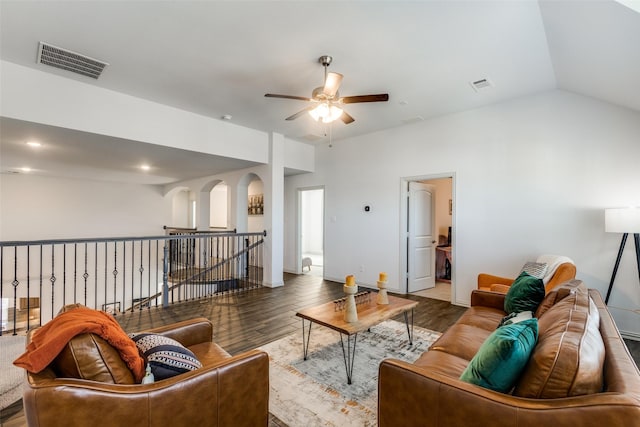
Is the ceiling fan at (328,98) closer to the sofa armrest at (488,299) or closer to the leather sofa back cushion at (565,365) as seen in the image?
the sofa armrest at (488,299)

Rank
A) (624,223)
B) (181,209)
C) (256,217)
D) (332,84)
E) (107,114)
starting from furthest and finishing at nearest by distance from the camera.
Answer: (181,209) < (256,217) < (107,114) < (624,223) < (332,84)

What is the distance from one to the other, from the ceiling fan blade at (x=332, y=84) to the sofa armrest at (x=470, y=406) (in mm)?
2371

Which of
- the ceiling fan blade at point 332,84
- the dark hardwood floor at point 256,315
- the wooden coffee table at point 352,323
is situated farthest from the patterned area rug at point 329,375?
the ceiling fan blade at point 332,84

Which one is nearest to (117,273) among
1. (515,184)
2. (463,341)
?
(463,341)

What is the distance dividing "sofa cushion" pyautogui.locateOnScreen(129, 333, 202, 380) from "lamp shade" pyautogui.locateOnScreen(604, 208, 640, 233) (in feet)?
13.1

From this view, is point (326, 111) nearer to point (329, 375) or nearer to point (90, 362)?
point (329, 375)

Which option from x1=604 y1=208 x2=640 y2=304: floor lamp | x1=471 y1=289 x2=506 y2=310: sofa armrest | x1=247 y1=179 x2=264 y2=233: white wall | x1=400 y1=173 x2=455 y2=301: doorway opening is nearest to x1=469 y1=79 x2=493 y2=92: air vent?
x1=400 y1=173 x2=455 y2=301: doorway opening

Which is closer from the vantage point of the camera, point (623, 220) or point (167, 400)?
point (167, 400)

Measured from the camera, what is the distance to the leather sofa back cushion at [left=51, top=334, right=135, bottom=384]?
1151 mm

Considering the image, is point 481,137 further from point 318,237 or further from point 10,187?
point 10,187

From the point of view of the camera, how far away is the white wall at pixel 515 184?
338 cm

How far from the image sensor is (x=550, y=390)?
105cm

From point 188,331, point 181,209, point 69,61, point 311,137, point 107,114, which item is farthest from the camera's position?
point 181,209

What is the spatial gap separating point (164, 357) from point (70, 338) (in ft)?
1.34
